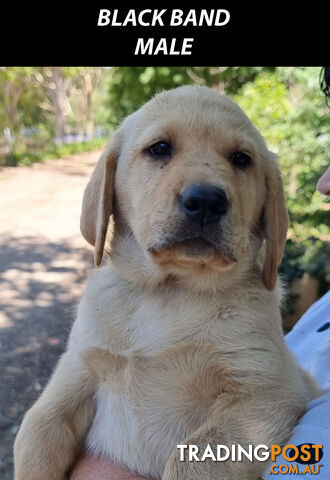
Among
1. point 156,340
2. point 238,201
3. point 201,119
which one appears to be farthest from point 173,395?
point 201,119

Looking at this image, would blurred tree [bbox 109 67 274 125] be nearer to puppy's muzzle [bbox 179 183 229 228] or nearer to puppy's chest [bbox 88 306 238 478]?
puppy's muzzle [bbox 179 183 229 228]

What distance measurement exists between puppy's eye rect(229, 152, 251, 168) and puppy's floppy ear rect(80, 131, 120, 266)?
58 cm

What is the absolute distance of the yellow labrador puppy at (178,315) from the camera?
184 cm

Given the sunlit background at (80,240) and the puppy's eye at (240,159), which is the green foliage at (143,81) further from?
the puppy's eye at (240,159)

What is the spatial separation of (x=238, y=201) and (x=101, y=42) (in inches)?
78.5

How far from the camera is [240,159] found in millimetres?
2215

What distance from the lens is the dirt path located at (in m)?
4.86

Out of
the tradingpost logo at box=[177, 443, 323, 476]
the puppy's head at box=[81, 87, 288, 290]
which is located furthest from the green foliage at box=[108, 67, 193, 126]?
the tradingpost logo at box=[177, 443, 323, 476]

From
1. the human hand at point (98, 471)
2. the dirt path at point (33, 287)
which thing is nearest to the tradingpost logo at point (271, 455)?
the human hand at point (98, 471)

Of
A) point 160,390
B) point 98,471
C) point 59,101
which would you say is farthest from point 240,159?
point 59,101

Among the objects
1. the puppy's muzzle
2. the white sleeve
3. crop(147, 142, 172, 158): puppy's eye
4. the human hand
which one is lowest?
the human hand

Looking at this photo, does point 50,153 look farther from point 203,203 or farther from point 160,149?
point 203,203

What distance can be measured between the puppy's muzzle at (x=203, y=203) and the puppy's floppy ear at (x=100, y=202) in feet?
1.75

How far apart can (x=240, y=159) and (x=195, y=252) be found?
58 centimetres
